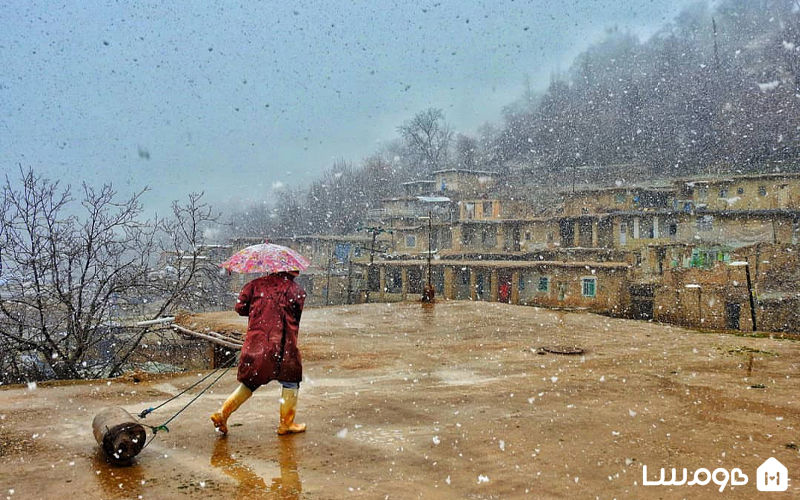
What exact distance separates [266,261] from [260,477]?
1954mm

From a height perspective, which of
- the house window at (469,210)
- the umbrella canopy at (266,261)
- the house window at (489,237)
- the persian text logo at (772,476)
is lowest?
the persian text logo at (772,476)

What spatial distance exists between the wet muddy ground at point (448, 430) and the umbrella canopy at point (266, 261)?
158 centimetres

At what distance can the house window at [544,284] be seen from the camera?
33.2 m

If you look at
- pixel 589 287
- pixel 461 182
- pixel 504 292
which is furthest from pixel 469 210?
pixel 589 287

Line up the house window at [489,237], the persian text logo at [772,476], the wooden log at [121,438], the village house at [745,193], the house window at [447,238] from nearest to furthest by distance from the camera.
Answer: the persian text logo at [772,476] < the wooden log at [121,438] < the village house at [745,193] < the house window at [489,237] < the house window at [447,238]

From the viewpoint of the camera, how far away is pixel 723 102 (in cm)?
5072

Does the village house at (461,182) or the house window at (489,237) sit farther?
the village house at (461,182)

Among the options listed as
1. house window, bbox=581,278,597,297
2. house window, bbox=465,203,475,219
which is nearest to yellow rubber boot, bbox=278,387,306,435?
house window, bbox=581,278,597,297

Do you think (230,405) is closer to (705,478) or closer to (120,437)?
(120,437)

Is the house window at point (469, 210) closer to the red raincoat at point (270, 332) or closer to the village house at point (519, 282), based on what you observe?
the village house at point (519, 282)

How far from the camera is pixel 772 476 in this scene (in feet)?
14.6

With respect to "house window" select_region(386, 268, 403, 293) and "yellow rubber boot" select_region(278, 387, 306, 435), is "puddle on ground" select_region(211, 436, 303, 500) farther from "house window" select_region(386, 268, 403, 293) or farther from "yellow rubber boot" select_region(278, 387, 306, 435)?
"house window" select_region(386, 268, 403, 293)

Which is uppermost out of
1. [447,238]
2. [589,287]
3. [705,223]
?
[705,223]

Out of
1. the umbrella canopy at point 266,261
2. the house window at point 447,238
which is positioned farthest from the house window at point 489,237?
the umbrella canopy at point 266,261
